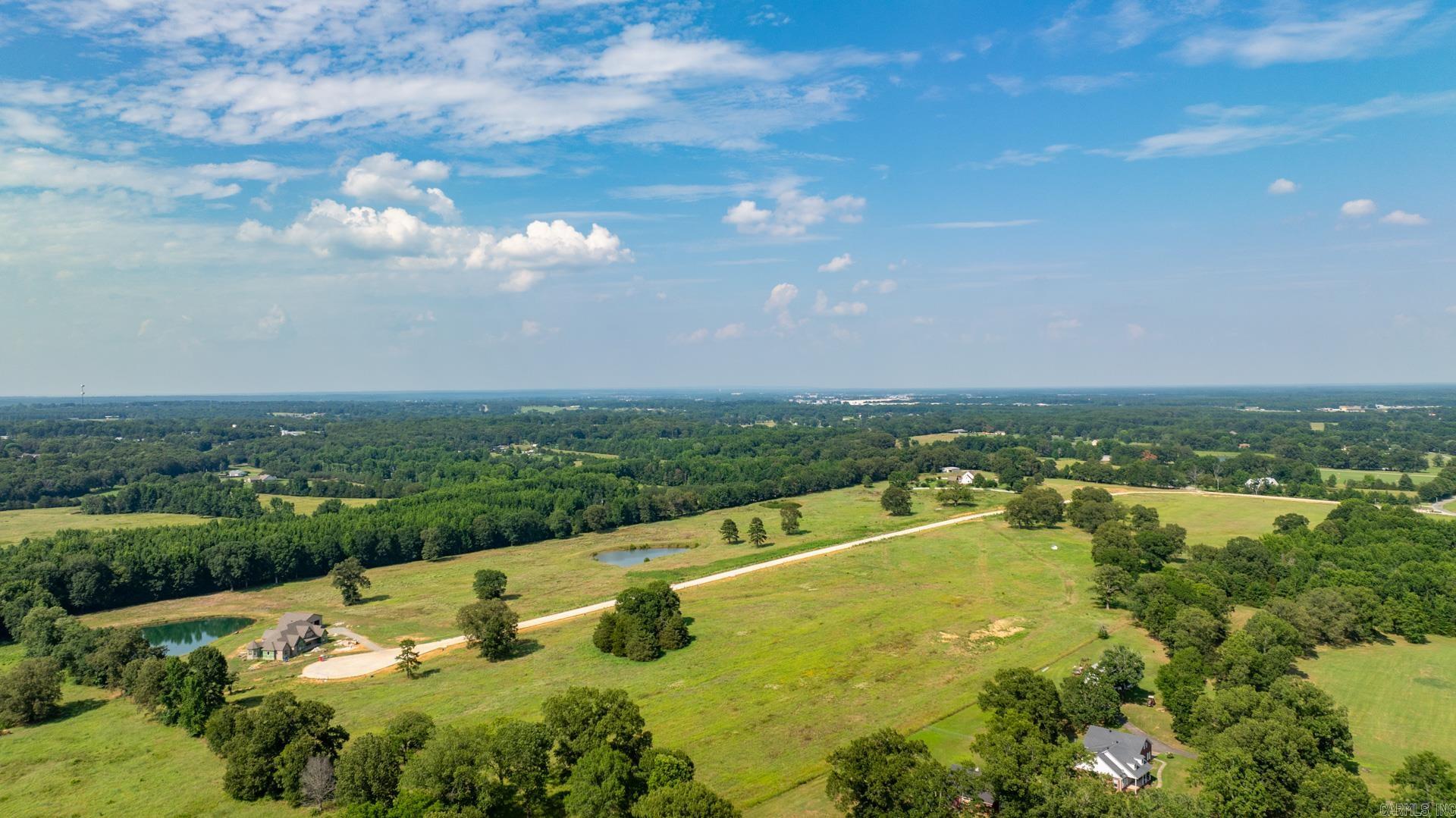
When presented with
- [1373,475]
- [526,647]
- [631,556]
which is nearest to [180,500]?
[631,556]

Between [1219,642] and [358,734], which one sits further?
[1219,642]

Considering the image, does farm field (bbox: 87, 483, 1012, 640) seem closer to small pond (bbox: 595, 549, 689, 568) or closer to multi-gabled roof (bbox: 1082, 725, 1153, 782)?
small pond (bbox: 595, 549, 689, 568)

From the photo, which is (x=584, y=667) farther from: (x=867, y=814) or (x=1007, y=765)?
(x=1007, y=765)

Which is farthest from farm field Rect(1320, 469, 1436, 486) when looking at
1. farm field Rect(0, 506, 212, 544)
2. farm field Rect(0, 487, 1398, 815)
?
farm field Rect(0, 506, 212, 544)

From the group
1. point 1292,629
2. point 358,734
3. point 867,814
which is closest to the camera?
point 867,814

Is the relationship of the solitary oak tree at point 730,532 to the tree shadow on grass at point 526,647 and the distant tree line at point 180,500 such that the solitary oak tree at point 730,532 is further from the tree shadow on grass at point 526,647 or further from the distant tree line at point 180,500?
the distant tree line at point 180,500

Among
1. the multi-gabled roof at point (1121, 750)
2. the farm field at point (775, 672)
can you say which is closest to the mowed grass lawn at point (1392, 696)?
the multi-gabled roof at point (1121, 750)

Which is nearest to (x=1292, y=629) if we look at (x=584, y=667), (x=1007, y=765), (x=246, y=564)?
(x=1007, y=765)
